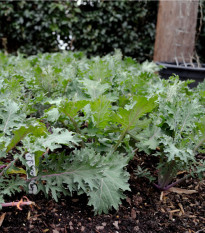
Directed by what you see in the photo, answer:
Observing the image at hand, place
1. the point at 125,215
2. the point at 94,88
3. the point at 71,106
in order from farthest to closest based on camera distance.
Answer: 1. the point at 94,88
2. the point at 125,215
3. the point at 71,106

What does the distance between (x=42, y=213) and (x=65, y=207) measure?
0.50 ft

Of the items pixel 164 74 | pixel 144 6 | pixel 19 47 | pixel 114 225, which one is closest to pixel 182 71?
pixel 164 74

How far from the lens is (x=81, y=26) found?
23.7 ft

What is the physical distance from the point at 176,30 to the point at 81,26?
9.62 ft

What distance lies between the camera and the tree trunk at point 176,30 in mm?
5141

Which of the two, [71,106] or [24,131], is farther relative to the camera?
[71,106]

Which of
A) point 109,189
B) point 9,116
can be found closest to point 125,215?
point 109,189

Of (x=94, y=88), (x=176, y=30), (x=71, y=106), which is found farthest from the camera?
(x=176, y=30)

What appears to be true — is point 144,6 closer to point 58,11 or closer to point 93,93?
point 58,11

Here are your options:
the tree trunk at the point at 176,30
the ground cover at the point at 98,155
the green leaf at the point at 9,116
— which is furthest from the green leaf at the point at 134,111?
the tree trunk at the point at 176,30

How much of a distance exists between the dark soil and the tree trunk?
12.0ft

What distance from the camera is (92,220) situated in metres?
1.70

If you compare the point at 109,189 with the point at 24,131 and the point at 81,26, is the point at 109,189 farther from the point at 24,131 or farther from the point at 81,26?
the point at 81,26

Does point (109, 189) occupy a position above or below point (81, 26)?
below
